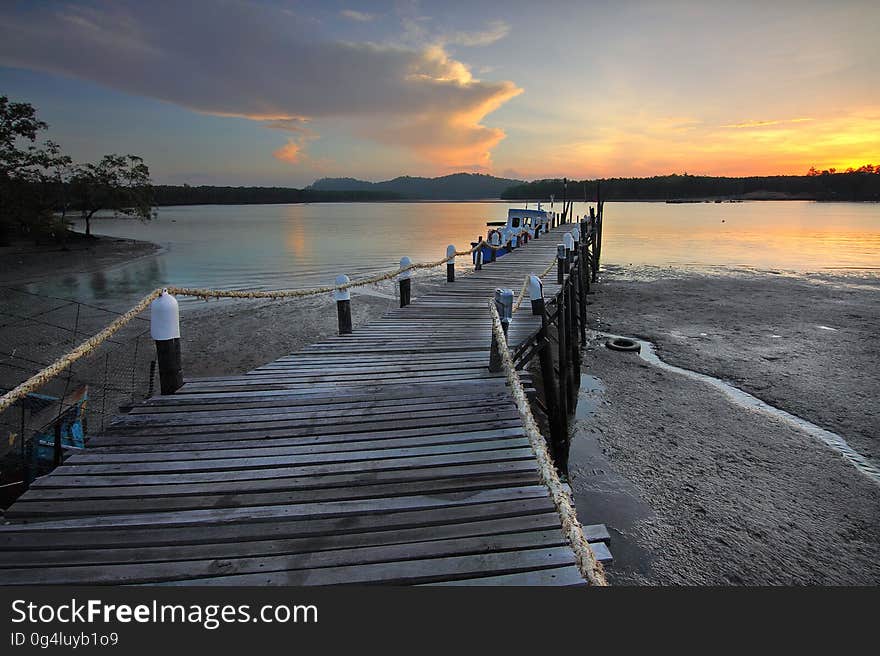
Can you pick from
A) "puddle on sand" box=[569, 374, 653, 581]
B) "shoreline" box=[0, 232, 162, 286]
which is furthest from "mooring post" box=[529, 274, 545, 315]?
"shoreline" box=[0, 232, 162, 286]

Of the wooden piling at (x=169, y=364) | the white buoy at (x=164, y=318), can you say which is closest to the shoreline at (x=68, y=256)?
the wooden piling at (x=169, y=364)

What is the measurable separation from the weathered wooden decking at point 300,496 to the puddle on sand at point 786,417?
260 inches

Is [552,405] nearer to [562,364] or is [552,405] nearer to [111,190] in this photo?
[562,364]

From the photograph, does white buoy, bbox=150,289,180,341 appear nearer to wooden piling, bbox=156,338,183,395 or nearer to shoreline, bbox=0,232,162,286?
wooden piling, bbox=156,338,183,395

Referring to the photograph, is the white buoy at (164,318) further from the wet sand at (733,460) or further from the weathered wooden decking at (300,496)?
the wet sand at (733,460)

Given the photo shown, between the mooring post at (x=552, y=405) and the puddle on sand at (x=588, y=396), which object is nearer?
the mooring post at (x=552, y=405)

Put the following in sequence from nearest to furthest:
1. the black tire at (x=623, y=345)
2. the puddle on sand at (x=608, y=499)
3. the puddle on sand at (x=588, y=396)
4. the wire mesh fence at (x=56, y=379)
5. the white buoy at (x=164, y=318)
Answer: the white buoy at (x=164, y=318)
the puddle on sand at (x=608, y=499)
the wire mesh fence at (x=56, y=379)
the puddle on sand at (x=588, y=396)
the black tire at (x=623, y=345)

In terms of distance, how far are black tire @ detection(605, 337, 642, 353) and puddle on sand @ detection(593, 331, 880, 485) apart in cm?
37

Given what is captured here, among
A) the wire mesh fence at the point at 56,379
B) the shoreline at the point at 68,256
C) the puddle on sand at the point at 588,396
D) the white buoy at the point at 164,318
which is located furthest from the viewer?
the shoreline at the point at 68,256

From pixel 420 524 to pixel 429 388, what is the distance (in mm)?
2250

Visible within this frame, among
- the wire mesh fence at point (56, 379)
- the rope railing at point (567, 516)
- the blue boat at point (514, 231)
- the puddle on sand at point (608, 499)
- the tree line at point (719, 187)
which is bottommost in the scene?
the puddle on sand at point (608, 499)

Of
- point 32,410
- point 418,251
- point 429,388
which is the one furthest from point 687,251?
point 32,410

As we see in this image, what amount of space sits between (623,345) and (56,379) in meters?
15.2

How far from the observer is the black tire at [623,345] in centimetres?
1278
